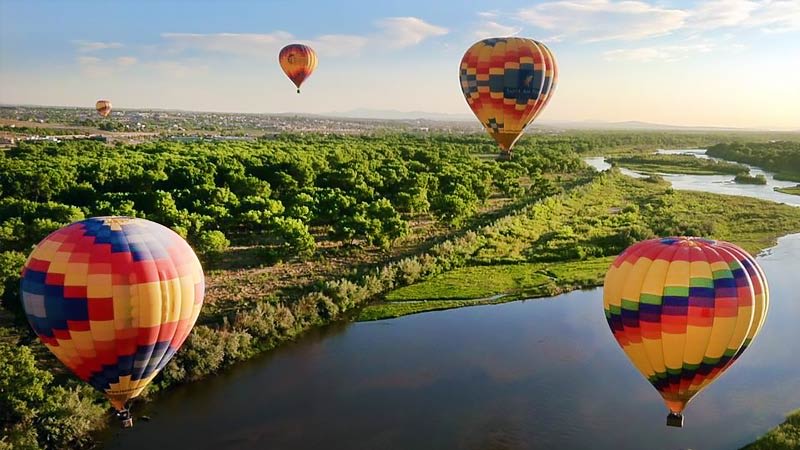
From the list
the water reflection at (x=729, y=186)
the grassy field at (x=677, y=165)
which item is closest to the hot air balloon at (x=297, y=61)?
the water reflection at (x=729, y=186)

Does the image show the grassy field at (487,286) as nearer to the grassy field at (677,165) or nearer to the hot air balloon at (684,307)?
the hot air balloon at (684,307)

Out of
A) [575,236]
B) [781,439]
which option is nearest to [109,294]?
[781,439]

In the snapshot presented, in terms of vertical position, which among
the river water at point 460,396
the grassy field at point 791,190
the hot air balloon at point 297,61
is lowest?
the river water at point 460,396

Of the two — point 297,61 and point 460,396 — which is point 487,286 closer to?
point 460,396

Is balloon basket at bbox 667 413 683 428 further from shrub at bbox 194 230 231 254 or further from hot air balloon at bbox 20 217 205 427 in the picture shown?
shrub at bbox 194 230 231 254

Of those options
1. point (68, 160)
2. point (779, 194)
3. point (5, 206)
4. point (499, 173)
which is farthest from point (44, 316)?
point (779, 194)
